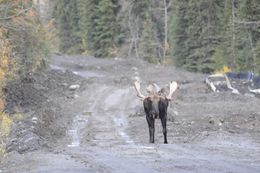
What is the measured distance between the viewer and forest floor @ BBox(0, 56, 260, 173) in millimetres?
13320

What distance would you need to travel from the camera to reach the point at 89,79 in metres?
46.6

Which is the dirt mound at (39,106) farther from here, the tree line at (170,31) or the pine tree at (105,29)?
the pine tree at (105,29)

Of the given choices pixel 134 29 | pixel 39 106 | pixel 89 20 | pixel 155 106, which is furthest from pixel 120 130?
pixel 89 20

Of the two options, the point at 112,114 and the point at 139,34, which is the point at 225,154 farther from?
the point at 139,34

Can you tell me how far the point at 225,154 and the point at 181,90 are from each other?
22067 mm

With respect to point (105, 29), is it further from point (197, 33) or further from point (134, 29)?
point (197, 33)

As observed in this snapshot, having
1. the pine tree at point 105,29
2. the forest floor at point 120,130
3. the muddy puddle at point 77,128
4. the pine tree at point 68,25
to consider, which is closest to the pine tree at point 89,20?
the pine tree at point 105,29

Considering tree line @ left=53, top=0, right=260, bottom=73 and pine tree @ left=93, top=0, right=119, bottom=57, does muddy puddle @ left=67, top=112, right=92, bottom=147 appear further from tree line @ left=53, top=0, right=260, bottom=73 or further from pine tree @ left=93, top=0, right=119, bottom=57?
pine tree @ left=93, top=0, right=119, bottom=57

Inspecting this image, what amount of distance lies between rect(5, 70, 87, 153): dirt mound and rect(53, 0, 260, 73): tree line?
41.5 ft

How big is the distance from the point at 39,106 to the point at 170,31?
40.4 meters

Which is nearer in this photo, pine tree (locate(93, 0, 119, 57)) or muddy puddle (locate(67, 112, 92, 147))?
muddy puddle (locate(67, 112, 92, 147))

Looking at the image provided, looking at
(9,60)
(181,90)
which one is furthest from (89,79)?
(9,60)

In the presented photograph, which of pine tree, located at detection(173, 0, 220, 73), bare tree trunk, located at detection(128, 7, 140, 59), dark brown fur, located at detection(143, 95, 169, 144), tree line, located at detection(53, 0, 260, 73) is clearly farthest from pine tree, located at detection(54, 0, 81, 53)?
dark brown fur, located at detection(143, 95, 169, 144)

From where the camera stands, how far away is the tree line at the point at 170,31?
5175cm
